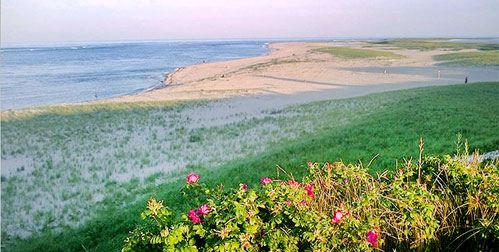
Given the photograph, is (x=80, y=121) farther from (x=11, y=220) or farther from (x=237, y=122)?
(x=11, y=220)

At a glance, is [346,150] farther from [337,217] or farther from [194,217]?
[194,217]

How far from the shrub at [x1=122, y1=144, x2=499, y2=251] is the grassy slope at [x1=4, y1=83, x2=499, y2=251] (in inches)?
162

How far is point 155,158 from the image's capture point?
1424cm

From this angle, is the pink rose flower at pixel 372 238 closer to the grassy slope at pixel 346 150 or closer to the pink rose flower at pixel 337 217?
the pink rose flower at pixel 337 217

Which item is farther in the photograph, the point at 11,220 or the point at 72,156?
the point at 72,156

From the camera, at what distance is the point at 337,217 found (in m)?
3.33

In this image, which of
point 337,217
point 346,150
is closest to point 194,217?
point 337,217

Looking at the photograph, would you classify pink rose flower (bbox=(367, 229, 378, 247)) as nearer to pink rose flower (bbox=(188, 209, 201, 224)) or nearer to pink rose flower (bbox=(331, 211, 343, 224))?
pink rose flower (bbox=(331, 211, 343, 224))

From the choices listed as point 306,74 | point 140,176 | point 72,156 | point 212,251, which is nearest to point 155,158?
point 140,176

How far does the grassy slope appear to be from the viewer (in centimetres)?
772

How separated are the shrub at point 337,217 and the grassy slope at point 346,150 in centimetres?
412

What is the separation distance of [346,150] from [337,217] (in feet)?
26.6

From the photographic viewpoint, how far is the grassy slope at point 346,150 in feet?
25.3

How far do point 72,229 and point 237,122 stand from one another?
12803 millimetres
